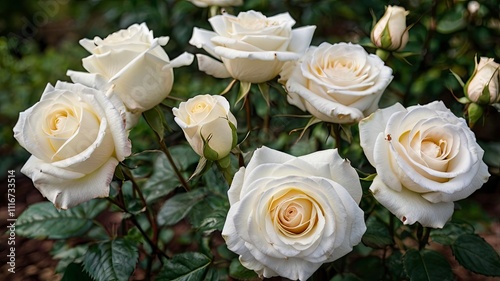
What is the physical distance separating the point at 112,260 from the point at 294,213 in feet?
1.29

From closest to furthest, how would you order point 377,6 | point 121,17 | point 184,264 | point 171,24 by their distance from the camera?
1. point 184,264
2. point 377,6
3. point 171,24
4. point 121,17

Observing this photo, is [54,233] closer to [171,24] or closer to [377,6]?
[171,24]

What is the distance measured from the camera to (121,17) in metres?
1.96

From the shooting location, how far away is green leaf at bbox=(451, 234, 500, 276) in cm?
91

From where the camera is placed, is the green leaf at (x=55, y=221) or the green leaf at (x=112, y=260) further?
the green leaf at (x=55, y=221)

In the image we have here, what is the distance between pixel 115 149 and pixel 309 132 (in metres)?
0.45

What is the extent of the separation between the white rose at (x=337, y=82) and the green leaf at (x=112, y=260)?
0.40m

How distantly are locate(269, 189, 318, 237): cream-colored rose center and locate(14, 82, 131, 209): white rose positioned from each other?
228mm

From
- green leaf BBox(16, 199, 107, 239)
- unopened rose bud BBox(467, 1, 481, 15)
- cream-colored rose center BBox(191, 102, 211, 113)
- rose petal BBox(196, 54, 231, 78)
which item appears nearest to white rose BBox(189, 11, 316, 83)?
rose petal BBox(196, 54, 231, 78)

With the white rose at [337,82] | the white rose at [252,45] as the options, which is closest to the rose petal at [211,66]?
the white rose at [252,45]

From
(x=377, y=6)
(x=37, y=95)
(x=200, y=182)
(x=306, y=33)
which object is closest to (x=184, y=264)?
(x=200, y=182)

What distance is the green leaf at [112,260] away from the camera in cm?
91

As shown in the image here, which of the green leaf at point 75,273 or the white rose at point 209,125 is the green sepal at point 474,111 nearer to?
the white rose at point 209,125

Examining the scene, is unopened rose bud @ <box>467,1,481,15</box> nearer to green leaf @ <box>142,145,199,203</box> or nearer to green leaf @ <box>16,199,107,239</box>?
green leaf @ <box>142,145,199,203</box>
